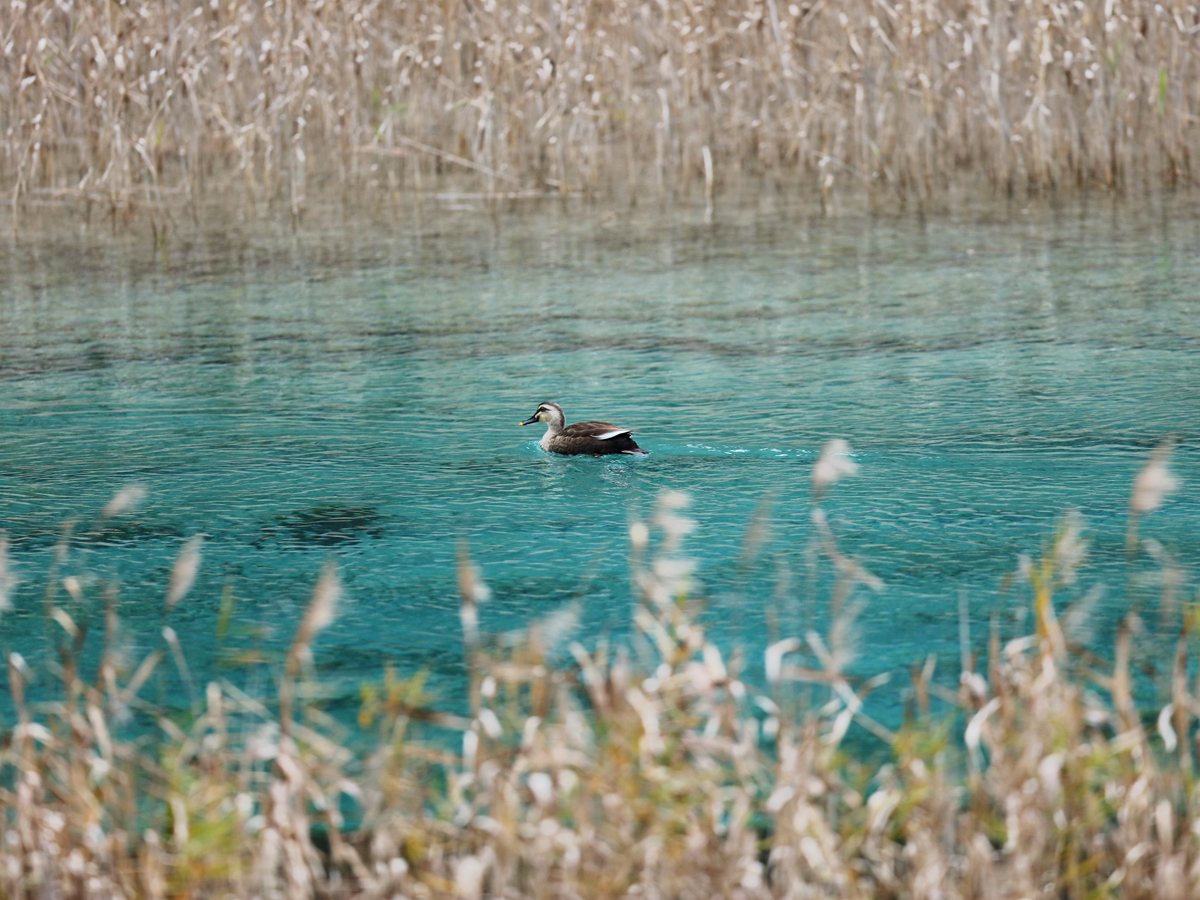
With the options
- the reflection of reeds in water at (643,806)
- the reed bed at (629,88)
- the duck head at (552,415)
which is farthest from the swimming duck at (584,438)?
the reed bed at (629,88)

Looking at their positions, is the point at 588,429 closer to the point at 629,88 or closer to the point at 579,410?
the point at 579,410

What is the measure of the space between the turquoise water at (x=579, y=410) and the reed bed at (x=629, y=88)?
629mm

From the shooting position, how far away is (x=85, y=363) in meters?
6.62

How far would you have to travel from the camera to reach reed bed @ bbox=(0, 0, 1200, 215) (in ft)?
30.7

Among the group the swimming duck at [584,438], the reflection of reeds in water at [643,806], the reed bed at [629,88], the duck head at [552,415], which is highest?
the reed bed at [629,88]

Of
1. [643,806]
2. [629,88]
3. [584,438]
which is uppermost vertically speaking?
[629,88]

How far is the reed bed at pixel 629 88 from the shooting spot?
9352mm

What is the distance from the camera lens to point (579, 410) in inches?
229

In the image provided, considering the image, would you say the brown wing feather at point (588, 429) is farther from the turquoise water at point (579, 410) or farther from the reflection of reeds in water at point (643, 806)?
the reflection of reeds in water at point (643, 806)

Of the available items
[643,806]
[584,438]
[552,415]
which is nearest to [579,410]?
[552,415]

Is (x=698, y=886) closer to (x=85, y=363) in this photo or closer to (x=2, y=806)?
(x=2, y=806)

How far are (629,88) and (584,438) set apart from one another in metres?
5.04

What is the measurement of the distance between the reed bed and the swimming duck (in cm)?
446

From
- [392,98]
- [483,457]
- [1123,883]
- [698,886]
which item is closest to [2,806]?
[698,886]
